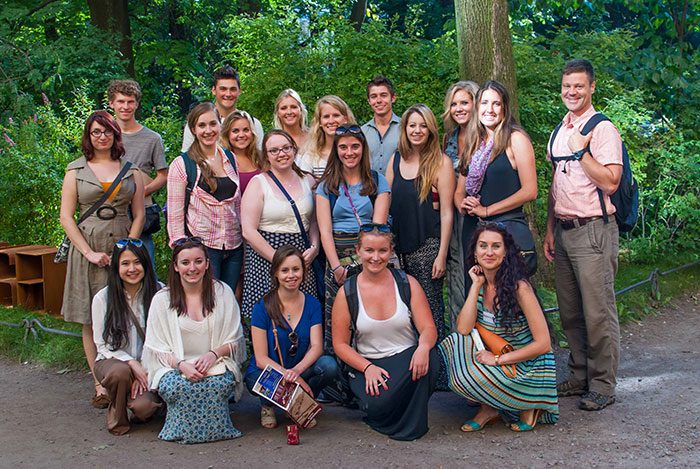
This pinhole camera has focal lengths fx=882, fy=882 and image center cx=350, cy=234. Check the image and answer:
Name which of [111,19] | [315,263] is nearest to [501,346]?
[315,263]

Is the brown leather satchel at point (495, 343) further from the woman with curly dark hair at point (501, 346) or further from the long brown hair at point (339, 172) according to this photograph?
the long brown hair at point (339, 172)

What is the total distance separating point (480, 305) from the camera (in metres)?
5.64

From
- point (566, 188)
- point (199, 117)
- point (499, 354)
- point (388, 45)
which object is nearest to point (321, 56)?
point (388, 45)

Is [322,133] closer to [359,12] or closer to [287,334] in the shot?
[287,334]

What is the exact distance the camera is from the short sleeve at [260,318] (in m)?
5.75

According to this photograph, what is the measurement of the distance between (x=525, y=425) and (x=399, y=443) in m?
0.80

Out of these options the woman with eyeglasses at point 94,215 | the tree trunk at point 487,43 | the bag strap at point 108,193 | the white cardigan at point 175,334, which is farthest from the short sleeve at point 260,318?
the tree trunk at point 487,43

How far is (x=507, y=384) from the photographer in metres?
5.38

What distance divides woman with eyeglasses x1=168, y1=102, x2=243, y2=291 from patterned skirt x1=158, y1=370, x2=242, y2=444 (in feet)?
3.43

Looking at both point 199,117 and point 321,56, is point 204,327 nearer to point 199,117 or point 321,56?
point 199,117

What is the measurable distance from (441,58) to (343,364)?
508cm

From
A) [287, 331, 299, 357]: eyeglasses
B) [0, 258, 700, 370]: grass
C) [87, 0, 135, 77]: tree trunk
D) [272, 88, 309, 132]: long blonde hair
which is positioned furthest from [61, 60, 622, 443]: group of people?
[87, 0, 135, 77]: tree trunk

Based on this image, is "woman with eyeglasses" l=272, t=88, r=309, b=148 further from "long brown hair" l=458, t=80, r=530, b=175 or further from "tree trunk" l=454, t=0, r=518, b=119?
"tree trunk" l=454, t=0, r=518, b=119

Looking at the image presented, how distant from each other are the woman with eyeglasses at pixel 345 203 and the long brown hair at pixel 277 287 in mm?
333
